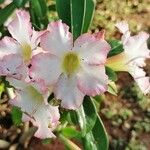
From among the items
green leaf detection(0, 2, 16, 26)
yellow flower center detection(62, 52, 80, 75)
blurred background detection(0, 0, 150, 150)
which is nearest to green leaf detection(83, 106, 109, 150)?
yellow flower center detection(62, 52, 80, 75)

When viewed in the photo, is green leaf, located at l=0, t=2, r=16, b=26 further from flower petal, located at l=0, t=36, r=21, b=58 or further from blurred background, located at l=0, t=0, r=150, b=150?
blurred background, located at l=0, t=0, r=150, b=150

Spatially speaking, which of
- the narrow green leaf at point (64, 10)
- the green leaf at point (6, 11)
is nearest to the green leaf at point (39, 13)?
the green leaf at point (6, 11)

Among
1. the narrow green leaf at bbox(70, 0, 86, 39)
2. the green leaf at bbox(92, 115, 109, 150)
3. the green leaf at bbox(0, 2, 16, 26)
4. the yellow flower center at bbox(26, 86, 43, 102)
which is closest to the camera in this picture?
the yellow flower center at bbox(26, 86, 43, 102)

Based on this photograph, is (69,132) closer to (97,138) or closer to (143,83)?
(97,138)

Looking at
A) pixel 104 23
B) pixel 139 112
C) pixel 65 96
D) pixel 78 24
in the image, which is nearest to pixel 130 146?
pixel 139 112

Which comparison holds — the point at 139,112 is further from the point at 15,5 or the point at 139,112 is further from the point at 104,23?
the point at 15,5

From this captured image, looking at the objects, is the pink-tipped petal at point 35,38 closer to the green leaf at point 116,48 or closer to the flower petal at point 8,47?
the flower petal at point 8,47
